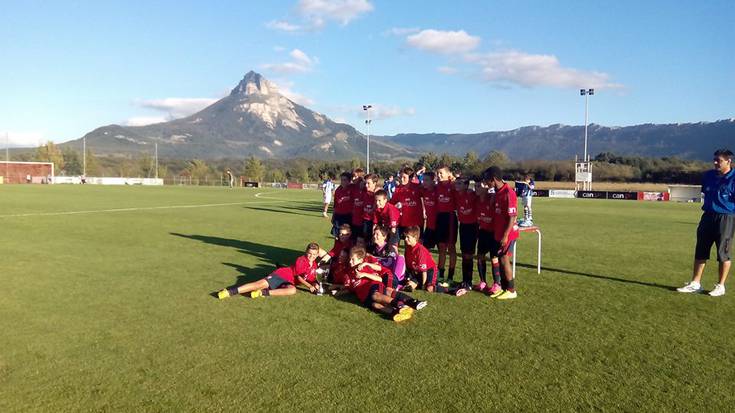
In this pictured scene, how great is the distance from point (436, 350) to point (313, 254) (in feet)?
10.0

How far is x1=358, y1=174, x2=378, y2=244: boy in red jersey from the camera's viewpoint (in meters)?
8.88

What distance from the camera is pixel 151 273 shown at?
28.9 ft

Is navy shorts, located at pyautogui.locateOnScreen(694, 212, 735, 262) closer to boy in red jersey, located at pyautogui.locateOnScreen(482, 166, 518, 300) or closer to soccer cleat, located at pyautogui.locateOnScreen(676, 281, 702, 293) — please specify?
soccer cleat, located at pyautogui.locateOnScreen(676, 281, 702, 293)

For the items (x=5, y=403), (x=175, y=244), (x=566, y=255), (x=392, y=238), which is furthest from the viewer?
(x=175, y=244)

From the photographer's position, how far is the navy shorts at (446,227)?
841cm

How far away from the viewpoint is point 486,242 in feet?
25.4

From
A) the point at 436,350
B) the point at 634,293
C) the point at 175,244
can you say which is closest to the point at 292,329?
the point at 436,350

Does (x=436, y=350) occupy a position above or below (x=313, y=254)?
below

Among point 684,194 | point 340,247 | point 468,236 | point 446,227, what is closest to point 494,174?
point 468,236

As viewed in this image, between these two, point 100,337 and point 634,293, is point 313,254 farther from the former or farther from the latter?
point 634,293

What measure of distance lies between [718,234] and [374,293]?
5134 mm

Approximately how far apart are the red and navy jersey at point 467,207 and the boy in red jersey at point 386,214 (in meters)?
1.03

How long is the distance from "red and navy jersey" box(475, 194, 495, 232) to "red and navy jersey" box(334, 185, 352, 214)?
3216mm

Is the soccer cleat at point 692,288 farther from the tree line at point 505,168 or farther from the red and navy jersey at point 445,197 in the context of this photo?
the tree line at point 505,168
